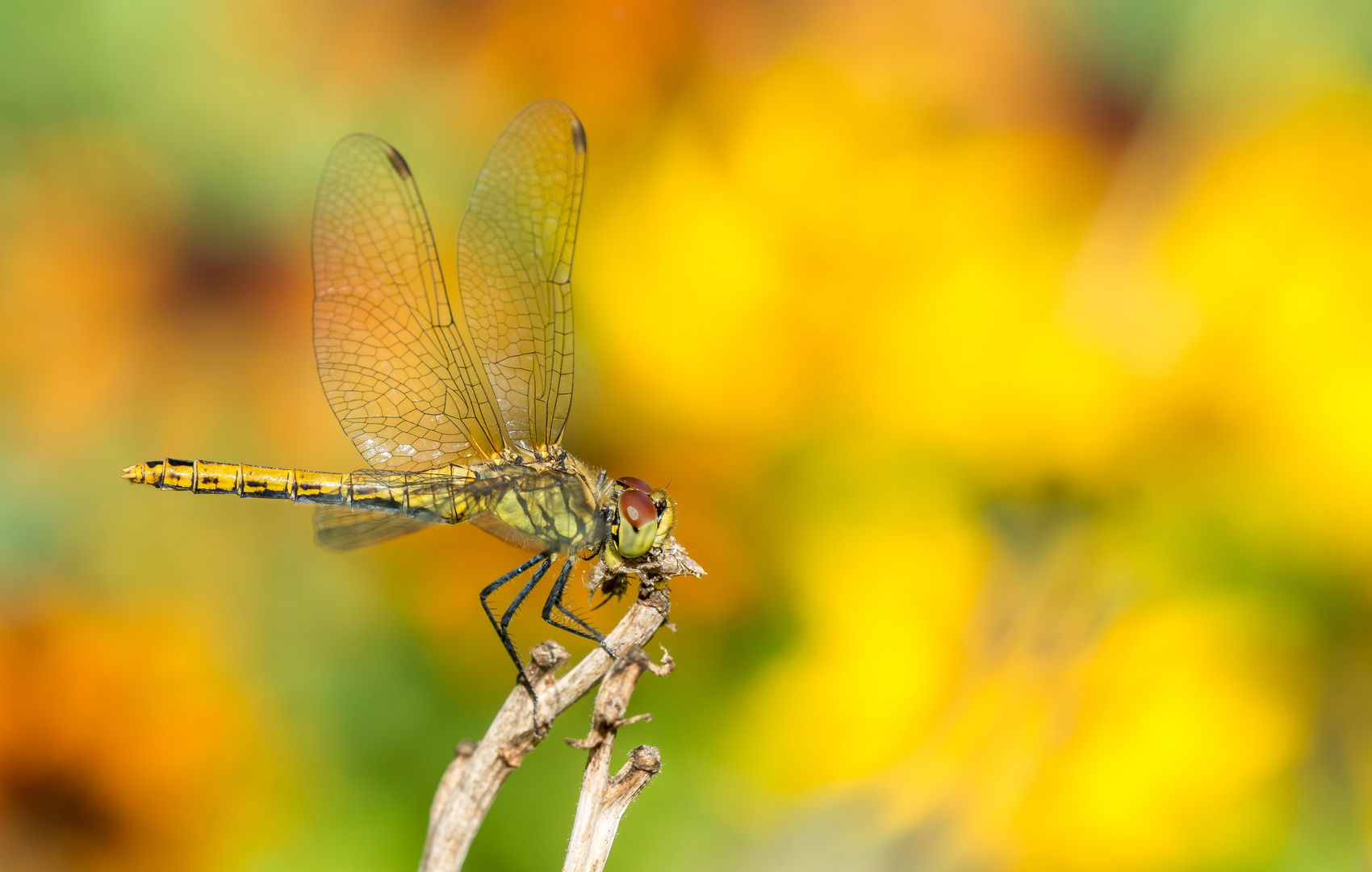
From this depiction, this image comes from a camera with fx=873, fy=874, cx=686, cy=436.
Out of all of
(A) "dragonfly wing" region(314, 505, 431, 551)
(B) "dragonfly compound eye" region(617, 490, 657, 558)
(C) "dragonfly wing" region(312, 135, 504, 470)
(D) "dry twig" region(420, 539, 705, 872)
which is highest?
(C) "dragonfly wing" region(312, 135, 504, 470)

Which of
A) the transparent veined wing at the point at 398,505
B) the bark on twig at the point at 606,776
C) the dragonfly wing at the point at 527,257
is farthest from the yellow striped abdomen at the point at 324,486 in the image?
the bark on twig at the point at 606,776

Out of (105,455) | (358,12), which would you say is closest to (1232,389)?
(358,12)

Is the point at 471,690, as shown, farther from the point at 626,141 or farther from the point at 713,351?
the point at 626,141

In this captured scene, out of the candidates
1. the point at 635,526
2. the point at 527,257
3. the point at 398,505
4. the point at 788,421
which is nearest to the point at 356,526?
the point at 398,505

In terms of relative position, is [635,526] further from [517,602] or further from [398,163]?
[398,163]

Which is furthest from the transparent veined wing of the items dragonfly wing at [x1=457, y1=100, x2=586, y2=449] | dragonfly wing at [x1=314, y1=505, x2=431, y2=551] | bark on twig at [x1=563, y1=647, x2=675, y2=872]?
bark on twig at [x1=563, y1=647, x2=675, y2=872]

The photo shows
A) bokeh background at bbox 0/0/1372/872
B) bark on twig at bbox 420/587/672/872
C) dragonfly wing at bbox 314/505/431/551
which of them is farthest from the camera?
bokeh background at bbox 0/0/1372/872

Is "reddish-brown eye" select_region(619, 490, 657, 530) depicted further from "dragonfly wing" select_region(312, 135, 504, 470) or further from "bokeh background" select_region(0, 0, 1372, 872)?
"bokeh background" select_region(0, 0, 1372, 872)
